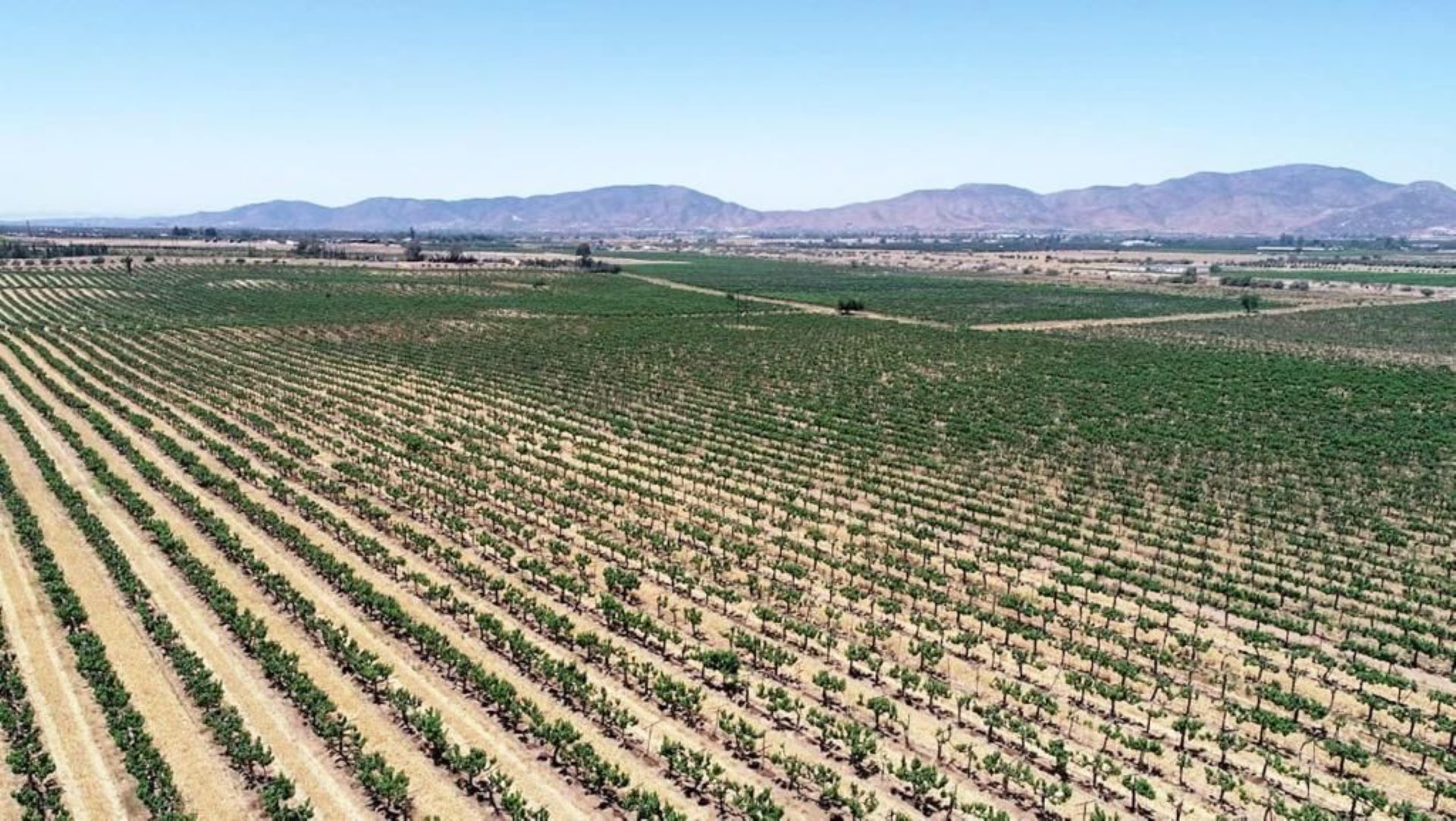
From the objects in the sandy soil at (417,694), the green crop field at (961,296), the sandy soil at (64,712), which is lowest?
the sandy soil at (417,694)

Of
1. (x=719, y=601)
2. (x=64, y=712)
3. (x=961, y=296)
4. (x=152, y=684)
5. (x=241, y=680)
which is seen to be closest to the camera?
(x=64, y=712)

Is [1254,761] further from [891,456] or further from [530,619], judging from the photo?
[891,456]

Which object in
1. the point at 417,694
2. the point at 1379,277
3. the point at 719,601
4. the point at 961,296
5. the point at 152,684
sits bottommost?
the point at 719,601

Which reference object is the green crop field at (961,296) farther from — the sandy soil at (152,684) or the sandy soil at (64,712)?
the sandy soil at (64,712)

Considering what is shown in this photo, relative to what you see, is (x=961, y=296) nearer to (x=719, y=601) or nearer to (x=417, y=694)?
(x=719, y=601)

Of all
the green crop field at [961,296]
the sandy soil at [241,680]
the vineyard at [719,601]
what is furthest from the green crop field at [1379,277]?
the sandy soil at [241,680]

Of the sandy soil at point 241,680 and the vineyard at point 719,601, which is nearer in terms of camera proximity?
the sandy soil at point 241,680

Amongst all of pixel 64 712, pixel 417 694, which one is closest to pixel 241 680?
pixel 64 712

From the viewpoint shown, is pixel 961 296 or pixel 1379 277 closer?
pixel 961 296

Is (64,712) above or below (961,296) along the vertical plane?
below
